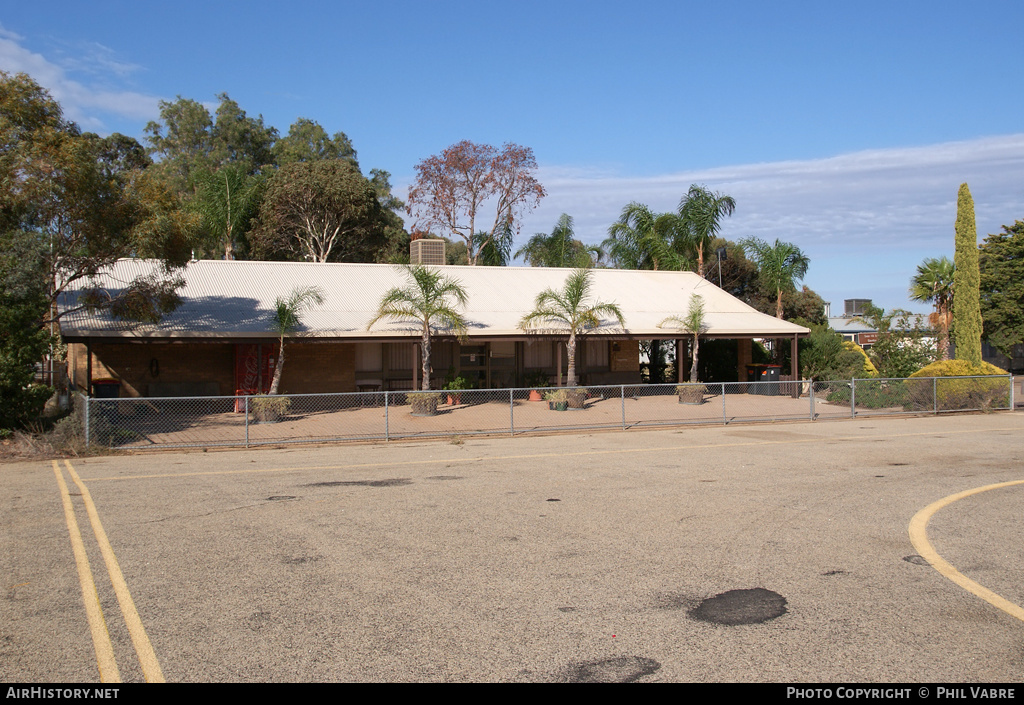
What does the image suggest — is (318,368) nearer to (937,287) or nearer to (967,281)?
(967,281)

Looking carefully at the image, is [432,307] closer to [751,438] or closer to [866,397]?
[751,438]

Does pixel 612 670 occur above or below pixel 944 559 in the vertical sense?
below

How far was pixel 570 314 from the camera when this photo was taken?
24406 millimetres

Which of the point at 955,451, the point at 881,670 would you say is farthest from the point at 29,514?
the point at 955,451

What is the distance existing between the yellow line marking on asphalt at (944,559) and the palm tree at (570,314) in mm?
14009

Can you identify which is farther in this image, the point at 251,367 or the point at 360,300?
the point at 360,300

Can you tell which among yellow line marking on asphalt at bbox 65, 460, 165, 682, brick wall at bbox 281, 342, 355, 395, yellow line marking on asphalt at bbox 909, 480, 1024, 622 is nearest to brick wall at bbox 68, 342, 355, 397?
brick wall at bbox 281, 342, 355, 395

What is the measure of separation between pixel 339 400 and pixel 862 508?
54.8ft

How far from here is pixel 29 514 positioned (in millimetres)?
9352

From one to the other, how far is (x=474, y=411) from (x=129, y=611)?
15.9 meters

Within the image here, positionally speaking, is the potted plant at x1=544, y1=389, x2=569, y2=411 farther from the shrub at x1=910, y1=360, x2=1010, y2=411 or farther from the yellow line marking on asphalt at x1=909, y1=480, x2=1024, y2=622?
the yellow line marking on asphalt at x1=909, y1=480, x2=1024, y2=622

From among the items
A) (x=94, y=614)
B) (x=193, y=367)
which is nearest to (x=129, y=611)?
(x=94, y=614)

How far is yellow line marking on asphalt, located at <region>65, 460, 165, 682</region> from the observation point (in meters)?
4.82

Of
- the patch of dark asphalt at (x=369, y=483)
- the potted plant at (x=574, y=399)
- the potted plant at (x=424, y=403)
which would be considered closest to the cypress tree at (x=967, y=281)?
the potted plant at (x=574, y=399)
